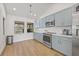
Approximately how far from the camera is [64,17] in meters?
4.89

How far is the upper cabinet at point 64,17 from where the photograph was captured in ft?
14.5

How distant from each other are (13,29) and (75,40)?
255 inches

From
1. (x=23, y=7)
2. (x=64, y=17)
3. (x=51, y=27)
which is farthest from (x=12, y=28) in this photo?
(x=64, y=17)

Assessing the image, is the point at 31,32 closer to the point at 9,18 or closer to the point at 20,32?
the point at 20,32

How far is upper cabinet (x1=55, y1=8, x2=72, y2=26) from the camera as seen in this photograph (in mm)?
4418

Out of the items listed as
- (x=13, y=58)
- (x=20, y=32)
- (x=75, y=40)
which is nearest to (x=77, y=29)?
(x=75, y=40)

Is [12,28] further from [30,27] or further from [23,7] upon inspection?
[30,27]

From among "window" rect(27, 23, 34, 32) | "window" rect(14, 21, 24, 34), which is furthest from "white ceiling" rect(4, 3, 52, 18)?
"window" rect(27, 23, 34, 32)

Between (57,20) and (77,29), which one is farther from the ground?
(57,20)

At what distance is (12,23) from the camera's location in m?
8.52

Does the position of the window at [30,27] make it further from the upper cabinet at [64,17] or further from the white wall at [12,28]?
the upper cabinet at [64,17]

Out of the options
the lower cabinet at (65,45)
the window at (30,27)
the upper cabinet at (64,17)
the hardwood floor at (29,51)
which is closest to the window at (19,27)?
the window at (30,27)

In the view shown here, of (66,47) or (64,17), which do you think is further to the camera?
(64,17)

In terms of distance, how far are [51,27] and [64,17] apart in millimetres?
2220
